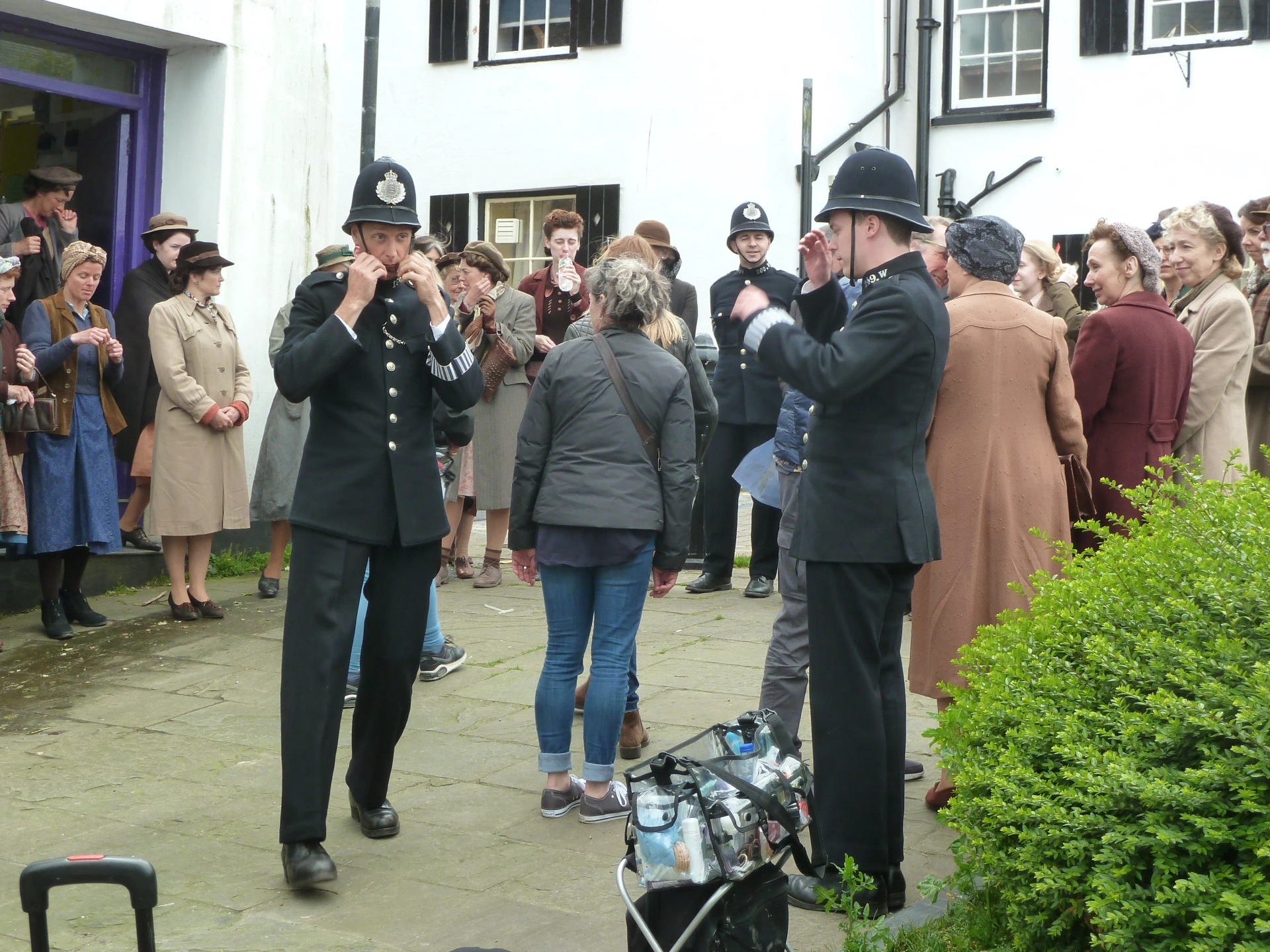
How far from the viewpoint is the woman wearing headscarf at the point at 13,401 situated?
301 inches

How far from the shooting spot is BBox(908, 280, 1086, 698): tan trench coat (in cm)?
486

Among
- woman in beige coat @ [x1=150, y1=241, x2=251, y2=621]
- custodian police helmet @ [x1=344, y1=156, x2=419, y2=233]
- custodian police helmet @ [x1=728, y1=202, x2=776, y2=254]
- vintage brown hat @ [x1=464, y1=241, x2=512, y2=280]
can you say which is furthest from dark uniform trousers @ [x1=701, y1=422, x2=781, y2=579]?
custodian police helmet @ [x1=344, y1=156, x2=419, y2=233]

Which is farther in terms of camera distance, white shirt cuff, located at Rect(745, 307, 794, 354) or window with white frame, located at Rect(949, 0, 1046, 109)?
window with white frame, located at Rect(949, 0, 1046, 109)

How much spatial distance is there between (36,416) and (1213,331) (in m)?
6.02

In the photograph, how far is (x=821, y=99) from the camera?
1566cm

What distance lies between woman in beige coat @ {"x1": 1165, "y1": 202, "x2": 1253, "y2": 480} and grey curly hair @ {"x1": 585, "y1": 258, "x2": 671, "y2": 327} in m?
2.53

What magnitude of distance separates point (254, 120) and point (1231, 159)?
1001 centimetres

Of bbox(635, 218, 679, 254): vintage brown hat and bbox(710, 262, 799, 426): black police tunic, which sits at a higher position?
bbox(635, 218, 679, 254): vintage brown hat

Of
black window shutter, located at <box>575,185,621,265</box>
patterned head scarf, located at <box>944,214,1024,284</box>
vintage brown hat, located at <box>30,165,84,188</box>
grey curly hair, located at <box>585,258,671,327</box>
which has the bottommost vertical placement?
grey curly hair, located at <box>585,258,671,327</box>

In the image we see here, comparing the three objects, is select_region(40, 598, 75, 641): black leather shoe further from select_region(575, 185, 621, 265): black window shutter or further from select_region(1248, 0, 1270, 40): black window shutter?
select_region(1248, 0, 1270, 40): black window shutter

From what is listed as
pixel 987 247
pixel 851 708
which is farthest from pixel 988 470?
pixel 851 708

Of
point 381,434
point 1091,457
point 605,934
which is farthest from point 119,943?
point 1091,457

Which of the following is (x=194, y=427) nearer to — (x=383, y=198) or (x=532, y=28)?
(x=383, y=198)

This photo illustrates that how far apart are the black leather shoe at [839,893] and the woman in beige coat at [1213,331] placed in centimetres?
297
